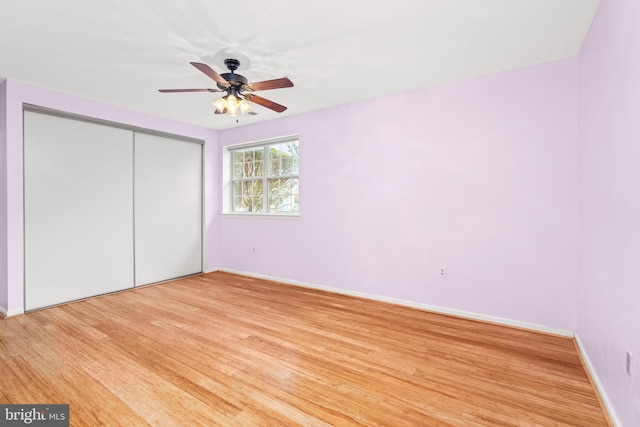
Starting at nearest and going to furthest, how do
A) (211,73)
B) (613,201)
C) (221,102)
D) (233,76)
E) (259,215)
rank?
(613,201) → (211,73) → (233,76) → (221,102) → (259,215)

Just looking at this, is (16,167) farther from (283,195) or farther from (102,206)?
(283,195)

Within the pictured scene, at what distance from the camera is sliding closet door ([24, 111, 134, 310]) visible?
3.50 m

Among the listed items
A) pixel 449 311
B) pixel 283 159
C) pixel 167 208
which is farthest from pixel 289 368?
pixel 167 208

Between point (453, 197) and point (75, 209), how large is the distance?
4.57 m

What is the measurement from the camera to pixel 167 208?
4.85 metres

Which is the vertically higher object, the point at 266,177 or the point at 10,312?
the point at 266,177

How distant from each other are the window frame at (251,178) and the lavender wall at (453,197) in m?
→ 0.27

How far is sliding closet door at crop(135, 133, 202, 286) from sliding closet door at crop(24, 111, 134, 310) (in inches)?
6.1

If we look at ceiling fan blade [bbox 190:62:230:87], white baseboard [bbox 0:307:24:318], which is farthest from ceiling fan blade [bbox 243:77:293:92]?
white baseboard [bbox 0:307:24:318]

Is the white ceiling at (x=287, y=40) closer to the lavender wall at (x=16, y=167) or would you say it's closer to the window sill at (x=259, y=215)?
the lavender wall at (x=16, y=167)

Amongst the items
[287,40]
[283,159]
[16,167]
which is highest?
[287,40]

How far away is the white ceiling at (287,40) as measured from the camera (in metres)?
2.12

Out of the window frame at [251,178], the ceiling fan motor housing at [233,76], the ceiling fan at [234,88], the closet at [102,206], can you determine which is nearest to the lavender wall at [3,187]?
the closet at [102,206]

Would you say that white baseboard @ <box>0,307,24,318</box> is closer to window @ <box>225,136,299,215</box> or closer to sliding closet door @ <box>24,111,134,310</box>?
sliding closet door @ <box>24,111,134,310</box>
